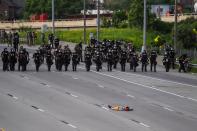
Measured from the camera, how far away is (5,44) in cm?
7925

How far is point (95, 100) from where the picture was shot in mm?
36594

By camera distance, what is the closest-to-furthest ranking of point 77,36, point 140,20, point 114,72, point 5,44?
point 114,72 → point 5,44 → point 77,36 → point 140,20

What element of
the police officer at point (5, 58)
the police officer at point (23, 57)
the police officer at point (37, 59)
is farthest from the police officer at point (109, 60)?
the police officer at point (5, 58)

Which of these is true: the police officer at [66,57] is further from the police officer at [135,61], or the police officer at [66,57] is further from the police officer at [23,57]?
the police officer at [135,61]

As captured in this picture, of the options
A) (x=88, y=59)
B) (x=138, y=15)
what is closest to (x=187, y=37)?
(x=138, y=15)

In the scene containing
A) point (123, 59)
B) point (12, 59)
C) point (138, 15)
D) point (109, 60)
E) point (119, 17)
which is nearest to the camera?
point (12, 59)

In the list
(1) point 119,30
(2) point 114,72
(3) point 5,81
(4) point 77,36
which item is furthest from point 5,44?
(3) point 5,81

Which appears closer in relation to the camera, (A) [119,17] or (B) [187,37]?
(B) [187,37]

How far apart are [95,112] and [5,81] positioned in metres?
13.6

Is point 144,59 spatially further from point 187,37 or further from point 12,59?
point 187,37

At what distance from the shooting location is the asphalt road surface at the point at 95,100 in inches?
1144

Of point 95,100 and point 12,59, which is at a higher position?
point 12,59

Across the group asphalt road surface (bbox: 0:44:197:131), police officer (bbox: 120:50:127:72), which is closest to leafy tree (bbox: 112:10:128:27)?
police officer (bbox: 120:50:127:72)

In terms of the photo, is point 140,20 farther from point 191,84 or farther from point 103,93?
point 103,93
